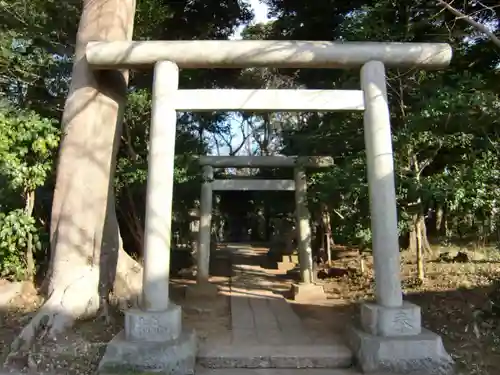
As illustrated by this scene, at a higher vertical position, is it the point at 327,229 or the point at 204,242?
the point at 327,229

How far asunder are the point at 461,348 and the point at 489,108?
3.08 meters

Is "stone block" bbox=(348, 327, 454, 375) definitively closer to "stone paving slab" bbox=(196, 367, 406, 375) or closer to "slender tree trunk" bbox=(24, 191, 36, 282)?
"stone paving slab" bbox=(196, 367, 406, 375)

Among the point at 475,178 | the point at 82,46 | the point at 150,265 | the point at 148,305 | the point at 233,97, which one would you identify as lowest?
the point at 148,305

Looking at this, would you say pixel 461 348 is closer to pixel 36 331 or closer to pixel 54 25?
pixel 36 331

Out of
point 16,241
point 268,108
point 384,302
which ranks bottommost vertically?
point 384,302

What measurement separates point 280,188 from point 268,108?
21.9ft

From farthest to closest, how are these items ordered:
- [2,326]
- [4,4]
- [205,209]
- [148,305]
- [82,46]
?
[205,209], [4,4], [82,46], [2,326], [148,305]

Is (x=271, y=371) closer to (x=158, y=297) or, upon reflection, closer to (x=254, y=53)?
(x=158, y=297)

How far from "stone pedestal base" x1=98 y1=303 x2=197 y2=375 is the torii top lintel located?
2.93 m

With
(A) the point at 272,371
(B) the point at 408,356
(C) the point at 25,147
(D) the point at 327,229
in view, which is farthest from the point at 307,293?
(C) the point at 25,147

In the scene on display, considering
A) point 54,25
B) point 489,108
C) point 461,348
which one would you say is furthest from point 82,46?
point 461,348

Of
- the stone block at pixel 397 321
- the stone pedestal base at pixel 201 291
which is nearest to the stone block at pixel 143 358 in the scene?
the stone block at pixel 397 321

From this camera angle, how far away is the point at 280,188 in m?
12.1

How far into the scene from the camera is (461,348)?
543 cm
